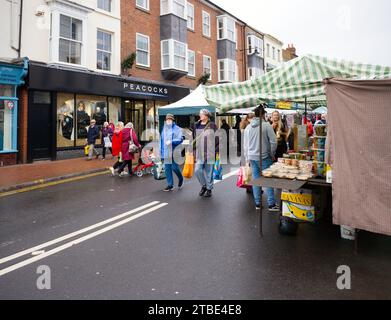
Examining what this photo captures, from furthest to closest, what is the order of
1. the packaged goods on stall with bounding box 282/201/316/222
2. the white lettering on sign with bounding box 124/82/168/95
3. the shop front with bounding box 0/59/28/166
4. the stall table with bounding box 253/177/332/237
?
the white lettering on sign with bounding box 124/82/168/95 < the shop front with bounding box 0/59/28/166 < the packaged goods on stall with bounding box 282/201/316/222 < the stall table with bounding box 253/177/332/237

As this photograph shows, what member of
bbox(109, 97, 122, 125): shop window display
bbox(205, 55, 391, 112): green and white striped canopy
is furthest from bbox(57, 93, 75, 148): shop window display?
bbox(205, 55, 391, 112): green and white striped canopy

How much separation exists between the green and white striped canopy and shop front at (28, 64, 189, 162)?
11.3m

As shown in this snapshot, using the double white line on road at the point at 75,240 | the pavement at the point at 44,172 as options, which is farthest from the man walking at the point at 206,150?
the pavement at the point at 44,172

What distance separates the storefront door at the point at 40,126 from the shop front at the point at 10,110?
1.99ft

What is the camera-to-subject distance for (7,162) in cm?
1353

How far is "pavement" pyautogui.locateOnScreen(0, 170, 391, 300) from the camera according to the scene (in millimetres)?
3365

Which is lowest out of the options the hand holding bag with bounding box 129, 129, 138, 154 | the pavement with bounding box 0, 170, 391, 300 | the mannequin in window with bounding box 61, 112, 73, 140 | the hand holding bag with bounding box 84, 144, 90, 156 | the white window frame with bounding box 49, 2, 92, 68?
the pavement with bounding box 0, 170, 391, 300

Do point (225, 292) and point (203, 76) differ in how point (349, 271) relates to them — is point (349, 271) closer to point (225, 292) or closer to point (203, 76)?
point (225, 292)

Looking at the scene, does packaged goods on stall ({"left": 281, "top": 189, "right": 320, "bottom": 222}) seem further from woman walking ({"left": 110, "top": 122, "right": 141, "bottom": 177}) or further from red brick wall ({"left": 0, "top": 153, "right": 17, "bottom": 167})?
red brick wall ({"left": 0, "top": 153, "right": 17, "bottom": 167})

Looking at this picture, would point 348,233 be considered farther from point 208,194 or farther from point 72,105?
point 72,105

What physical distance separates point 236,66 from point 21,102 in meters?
20.1

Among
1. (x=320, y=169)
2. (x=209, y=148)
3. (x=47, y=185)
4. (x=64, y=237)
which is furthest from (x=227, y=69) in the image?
(x=64, y=237)

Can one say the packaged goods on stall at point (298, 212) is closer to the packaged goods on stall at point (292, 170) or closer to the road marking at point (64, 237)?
the packaged goods on stall at point (292, 170)

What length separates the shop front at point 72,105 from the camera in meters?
14.2
